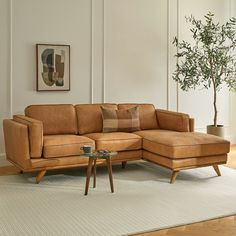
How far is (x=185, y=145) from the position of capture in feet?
14.9

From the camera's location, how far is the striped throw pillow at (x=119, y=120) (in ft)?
17.2

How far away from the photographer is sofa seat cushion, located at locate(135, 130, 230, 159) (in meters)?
4.51

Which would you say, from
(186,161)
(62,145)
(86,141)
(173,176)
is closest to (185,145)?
(186,161)

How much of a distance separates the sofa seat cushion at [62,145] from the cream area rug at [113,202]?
0.33m

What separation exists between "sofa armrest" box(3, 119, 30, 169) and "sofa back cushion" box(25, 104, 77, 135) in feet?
1.29

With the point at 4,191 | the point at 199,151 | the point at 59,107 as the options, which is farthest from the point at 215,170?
the point at 4,191

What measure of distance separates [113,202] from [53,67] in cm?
245

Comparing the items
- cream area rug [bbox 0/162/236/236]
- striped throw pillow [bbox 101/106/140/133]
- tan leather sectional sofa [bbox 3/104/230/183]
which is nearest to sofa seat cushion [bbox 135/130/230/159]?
tan leather sectional sofa [bbox 3/104/230/183]

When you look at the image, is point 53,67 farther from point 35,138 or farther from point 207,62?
point 207,62

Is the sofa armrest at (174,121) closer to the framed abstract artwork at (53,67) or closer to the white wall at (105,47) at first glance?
the white wall at (105,47)

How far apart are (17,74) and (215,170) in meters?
Result: 2.82

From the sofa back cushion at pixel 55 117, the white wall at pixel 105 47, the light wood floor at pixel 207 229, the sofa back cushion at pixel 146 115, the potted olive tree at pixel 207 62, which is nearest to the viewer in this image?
the light wood floor at pixel 207 229

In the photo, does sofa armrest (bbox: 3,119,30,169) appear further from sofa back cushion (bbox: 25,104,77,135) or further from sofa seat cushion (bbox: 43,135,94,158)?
sofa back cushion (bbox: 25,104,77,135)

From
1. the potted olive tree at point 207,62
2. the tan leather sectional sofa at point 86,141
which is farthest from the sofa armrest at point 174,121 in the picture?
the potted olive tree at point 207,62
